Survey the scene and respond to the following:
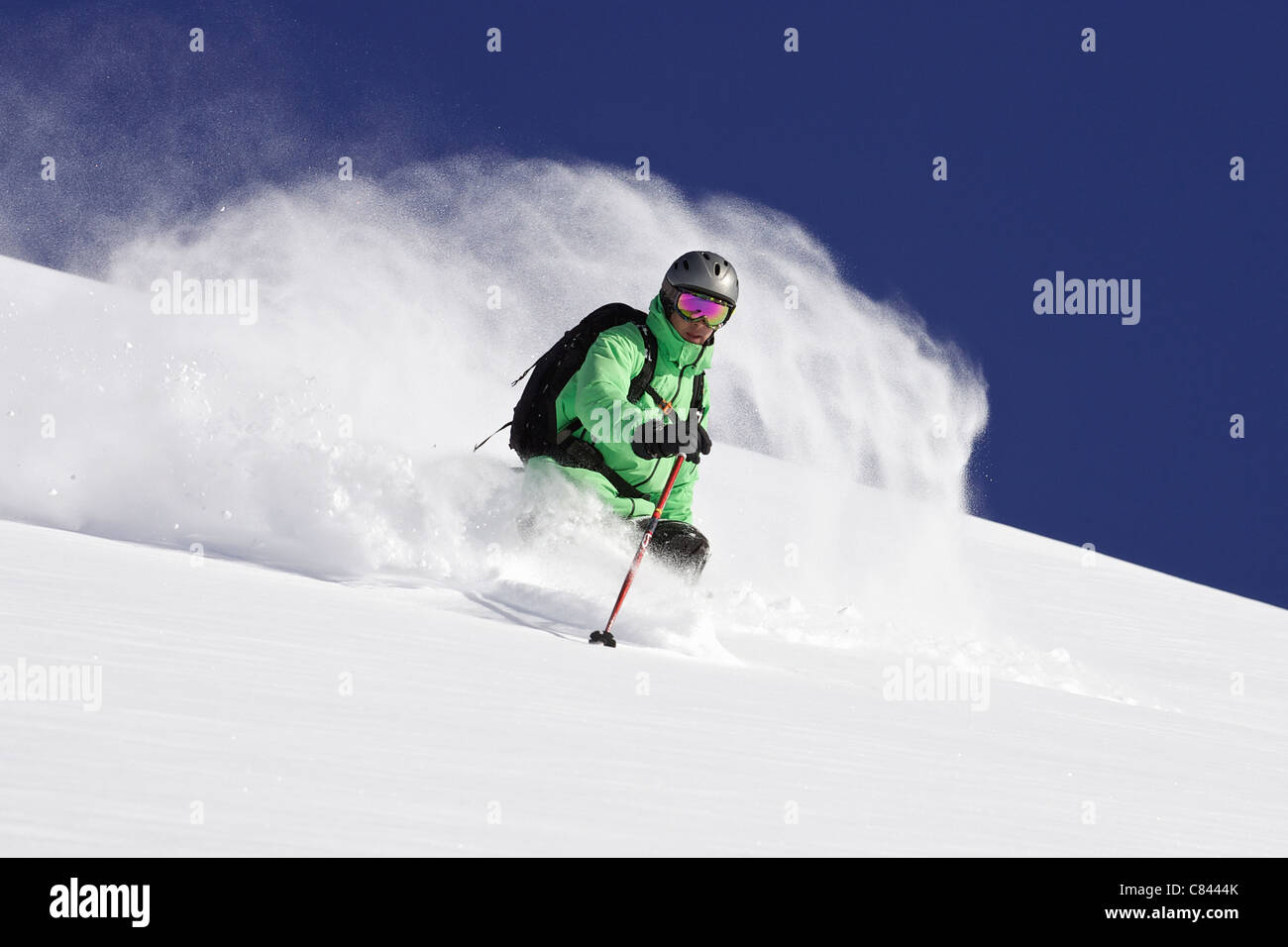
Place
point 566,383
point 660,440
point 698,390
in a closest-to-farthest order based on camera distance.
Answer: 1. point 660,440
2. point 566,383
3. point 698,390

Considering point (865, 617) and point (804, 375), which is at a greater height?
point (804, 375)

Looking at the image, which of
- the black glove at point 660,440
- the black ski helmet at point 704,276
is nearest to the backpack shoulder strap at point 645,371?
the black ski helmet at point 704,276

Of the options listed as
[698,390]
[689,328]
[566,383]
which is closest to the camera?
[566,383]

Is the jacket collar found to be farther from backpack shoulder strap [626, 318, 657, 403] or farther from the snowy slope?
the snowy slope

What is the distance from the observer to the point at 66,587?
14.5ft

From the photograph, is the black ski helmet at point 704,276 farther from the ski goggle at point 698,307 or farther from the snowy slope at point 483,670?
the snowy slope at point 483,670

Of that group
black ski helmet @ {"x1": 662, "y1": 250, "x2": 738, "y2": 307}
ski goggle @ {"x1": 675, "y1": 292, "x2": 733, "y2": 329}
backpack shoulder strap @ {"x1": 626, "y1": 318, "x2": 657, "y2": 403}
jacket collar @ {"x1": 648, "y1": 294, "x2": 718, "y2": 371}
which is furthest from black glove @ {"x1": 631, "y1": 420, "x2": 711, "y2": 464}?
black ski helmet @ {"x1": 662, "y1": 250, "x2": 738, "y2": 307}

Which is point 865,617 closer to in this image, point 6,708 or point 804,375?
point 804,375

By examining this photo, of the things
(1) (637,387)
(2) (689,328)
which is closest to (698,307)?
(2) (689,328)

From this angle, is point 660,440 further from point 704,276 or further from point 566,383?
point 704,276

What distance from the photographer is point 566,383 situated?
278 inches

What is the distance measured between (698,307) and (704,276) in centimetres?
18
